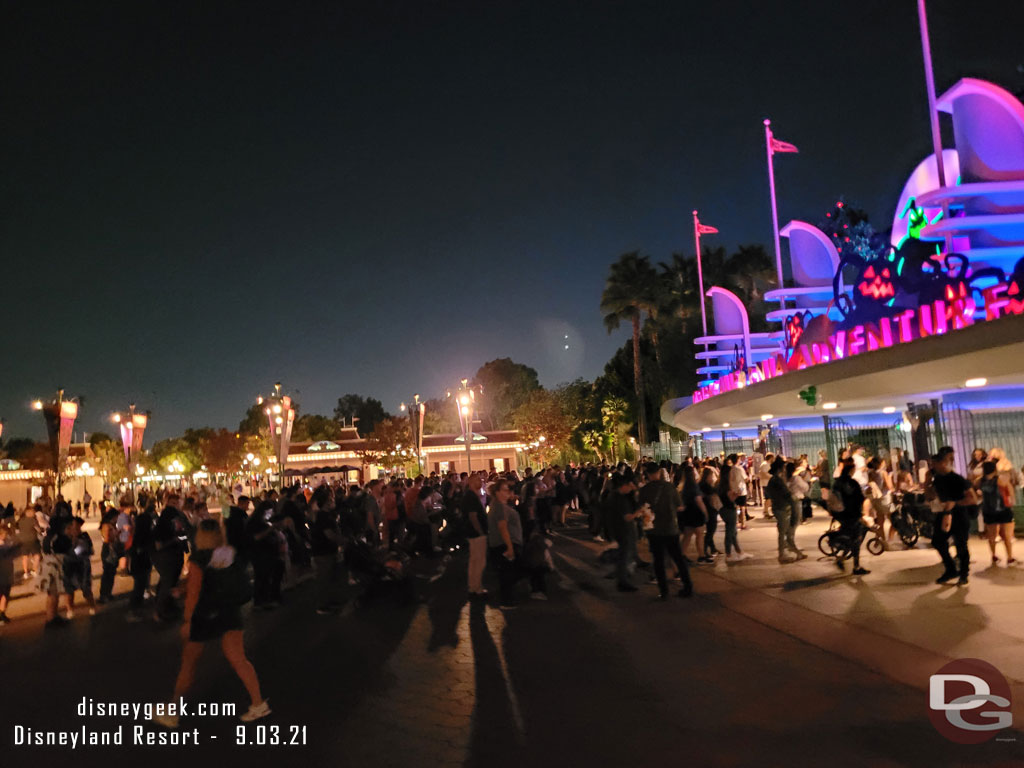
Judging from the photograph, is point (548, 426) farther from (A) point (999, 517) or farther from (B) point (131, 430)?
(A) point (999, 517)

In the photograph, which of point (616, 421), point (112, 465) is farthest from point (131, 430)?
point (112, 465)

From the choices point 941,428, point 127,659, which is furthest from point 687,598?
point 941,428

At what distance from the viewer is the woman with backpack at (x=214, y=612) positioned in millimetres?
6074

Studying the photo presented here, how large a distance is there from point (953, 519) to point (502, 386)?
329 ft

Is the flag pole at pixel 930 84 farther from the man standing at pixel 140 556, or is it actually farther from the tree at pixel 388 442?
the tree at pixel 388 442

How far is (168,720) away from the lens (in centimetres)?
619

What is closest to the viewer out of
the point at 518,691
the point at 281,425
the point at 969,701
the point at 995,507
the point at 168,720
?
the point at 969,701

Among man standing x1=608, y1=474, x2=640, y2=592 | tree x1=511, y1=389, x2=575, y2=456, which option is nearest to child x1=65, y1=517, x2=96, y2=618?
man standing x1=608, y1=474, x2=640, y2=592


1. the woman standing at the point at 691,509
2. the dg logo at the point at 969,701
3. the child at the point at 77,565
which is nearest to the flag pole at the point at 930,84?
the woman standing at the point at 691,509

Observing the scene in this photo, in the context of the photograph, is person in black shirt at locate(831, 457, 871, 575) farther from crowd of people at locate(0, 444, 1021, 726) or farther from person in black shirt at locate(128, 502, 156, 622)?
person in black shirt at locate(128, 502, 156, 622)

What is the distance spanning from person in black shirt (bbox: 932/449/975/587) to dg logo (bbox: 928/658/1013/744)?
12.2ft

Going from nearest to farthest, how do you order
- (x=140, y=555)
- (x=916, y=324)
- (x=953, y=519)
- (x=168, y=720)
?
(x=168, y=720) < (x=953, y=519) < (x=140, y=555) < (x=916, y=324)

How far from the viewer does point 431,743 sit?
548 cm

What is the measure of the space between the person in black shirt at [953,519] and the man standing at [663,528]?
3.22m
